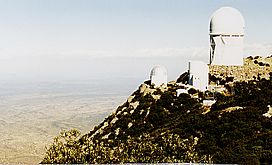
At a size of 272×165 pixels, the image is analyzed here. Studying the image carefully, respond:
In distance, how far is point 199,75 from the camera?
51.8 metres

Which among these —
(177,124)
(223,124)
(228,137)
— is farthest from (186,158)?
(177,124)

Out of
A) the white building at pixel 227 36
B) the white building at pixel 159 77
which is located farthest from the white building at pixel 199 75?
the white building at pixel 159 77

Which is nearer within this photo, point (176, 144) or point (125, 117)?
point (176, 144)

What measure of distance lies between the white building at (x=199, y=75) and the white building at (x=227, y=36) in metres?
3.27

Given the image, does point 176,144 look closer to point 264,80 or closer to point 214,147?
point 214,147

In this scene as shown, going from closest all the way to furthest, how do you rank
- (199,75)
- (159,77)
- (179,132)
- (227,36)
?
(179,132)
(199,75)
(227,36)
(159,77)

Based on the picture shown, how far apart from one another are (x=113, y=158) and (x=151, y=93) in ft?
90.2

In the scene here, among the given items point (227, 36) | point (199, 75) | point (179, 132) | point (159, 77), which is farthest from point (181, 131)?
point (159, 77)

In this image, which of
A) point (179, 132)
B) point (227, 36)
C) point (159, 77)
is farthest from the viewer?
point (159, 77)

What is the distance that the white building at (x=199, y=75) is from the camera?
51.2m

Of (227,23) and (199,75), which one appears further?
(227,23)

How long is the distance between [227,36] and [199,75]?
18.6 feet

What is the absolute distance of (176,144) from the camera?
2719 cm

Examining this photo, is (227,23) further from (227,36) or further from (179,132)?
(179,132)
